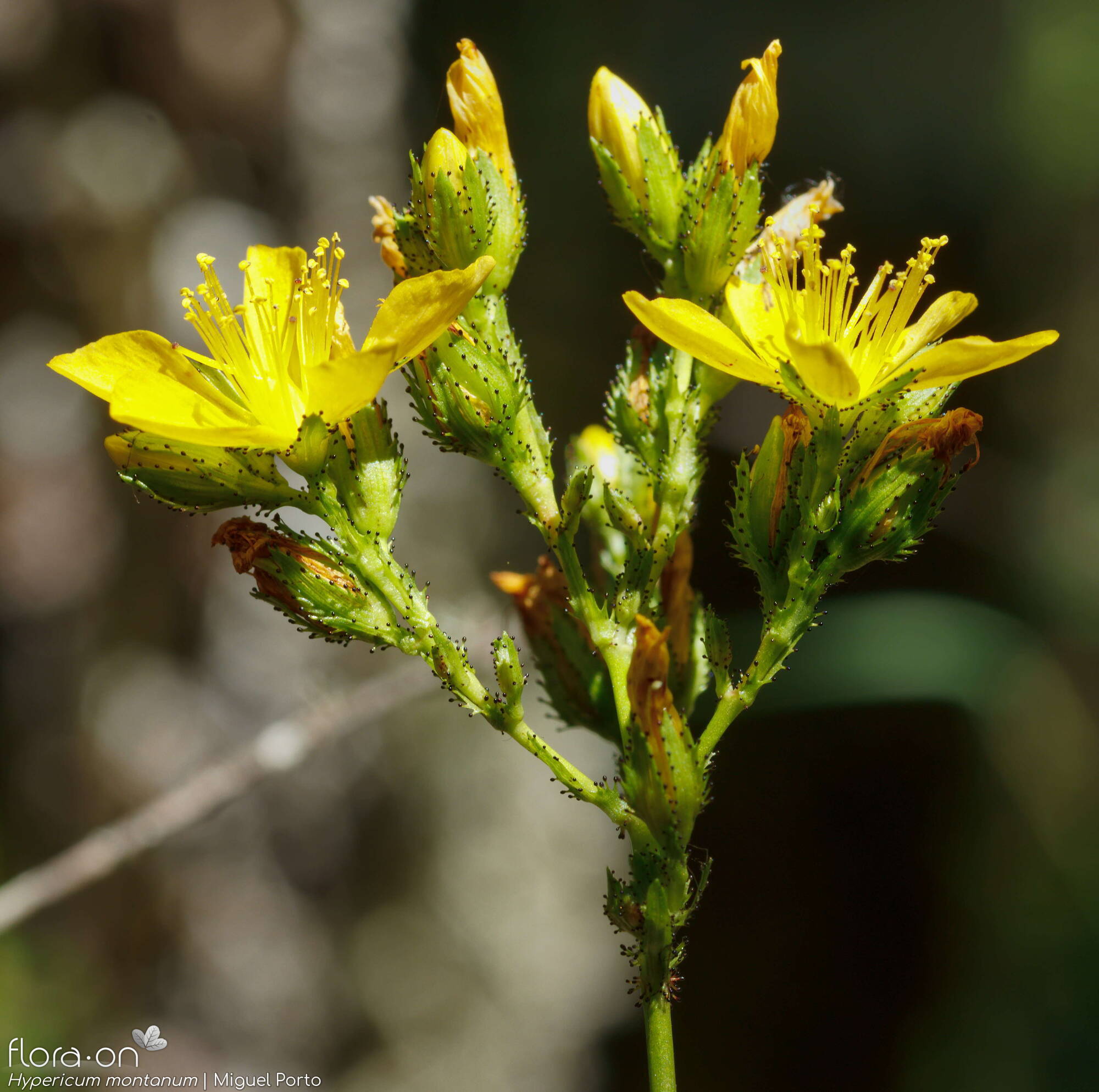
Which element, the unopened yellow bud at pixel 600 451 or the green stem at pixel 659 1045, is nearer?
the green stem at pixel 659 1045

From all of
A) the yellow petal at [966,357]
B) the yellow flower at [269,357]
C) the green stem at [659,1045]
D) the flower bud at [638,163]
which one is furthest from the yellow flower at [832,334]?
the green stem at [659,1045]

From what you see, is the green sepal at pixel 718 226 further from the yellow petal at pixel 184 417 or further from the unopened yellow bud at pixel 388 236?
the yellow petal at pixel 184 417

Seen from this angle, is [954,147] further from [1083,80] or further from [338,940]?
[338,940]

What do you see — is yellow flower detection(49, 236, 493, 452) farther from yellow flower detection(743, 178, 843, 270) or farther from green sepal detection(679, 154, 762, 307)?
yellow flower detection(743, 178, 843, 270)

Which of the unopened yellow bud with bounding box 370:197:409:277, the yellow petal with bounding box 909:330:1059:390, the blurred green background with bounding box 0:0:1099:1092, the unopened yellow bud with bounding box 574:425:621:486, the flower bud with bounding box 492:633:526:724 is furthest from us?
the blurred green background with bounding box 0:0:1099:1092

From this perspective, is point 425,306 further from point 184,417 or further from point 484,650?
point 484,650

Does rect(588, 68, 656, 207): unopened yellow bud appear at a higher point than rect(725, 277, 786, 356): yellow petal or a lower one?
higher

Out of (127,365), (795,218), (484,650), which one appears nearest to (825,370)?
(795,218)

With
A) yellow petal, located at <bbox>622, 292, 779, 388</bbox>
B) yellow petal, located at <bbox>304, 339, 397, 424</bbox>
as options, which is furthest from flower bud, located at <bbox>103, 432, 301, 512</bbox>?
yellow petal, located at <bbox>622, 292, 779, 388</bbox>
